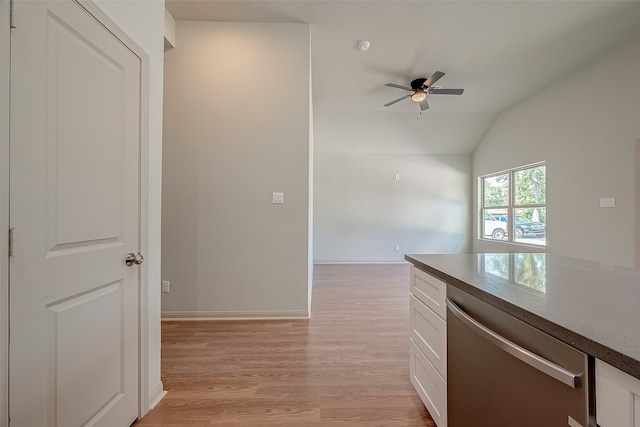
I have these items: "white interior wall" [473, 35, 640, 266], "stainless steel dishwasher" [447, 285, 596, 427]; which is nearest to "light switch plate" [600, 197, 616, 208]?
"white interior wall" [473, 35, 640, 266]

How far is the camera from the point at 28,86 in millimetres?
845

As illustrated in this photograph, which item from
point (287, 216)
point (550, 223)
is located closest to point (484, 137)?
point (550, 223)

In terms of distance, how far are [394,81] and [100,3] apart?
3.47 meters

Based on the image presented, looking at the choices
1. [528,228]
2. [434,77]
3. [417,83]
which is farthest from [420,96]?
[528,228]

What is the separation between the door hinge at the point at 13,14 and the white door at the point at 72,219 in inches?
0.6

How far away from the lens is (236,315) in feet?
8.29

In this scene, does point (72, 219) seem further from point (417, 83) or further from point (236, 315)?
point (417, 83)

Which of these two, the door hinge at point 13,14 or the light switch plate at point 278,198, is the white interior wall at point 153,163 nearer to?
the door hinge at point 13,14

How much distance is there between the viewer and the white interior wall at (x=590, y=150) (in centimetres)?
290

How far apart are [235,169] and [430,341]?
2.24m

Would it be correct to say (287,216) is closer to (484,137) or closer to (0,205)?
(0,205)

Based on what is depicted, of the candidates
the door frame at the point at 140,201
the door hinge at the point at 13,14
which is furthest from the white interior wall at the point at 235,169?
the door hinge at the point at 13,14

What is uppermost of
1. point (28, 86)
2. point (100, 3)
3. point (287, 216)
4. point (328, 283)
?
point (100, 3)

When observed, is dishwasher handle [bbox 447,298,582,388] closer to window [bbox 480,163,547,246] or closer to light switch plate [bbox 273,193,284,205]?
light switch plate [bbox 273,193,284,205]
